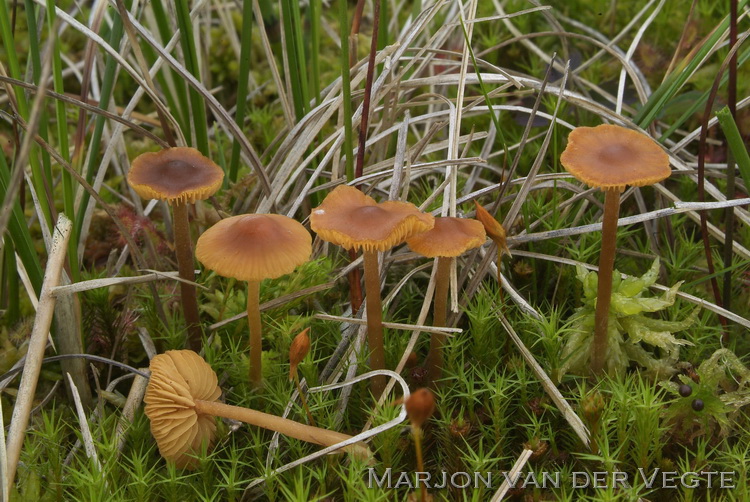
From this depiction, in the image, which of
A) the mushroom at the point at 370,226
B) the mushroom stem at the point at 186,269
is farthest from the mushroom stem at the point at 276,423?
the mushroom stem at the point at 186,269

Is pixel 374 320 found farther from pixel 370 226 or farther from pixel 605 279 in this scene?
pixel 605 279

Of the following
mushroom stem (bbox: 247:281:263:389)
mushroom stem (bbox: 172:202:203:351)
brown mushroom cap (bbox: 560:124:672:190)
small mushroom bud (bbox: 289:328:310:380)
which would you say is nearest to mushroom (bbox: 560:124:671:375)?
brown mushroom cap (bbox: 560:124:672:190)

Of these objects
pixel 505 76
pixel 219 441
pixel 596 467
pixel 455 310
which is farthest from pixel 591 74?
pixel 219 441

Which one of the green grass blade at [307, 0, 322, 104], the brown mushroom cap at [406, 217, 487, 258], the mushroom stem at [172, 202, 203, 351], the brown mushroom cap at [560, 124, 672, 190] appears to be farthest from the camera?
the green grass blade at [307, 0, 322, 104]

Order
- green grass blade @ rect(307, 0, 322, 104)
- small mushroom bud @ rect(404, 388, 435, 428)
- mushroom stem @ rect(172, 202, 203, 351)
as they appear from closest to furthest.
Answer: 1. small mushroom bud @ rect(404, 388, 435, 428)
2. mushroom stem @ rect(172, 202, 203, 351)
3. green grass blade @ rect(307, 0, 322, 104)

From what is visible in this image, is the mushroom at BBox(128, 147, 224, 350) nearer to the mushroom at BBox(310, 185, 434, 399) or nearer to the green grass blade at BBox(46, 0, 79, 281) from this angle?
the green grass blade at BBox(46, 0, 79, 281)
